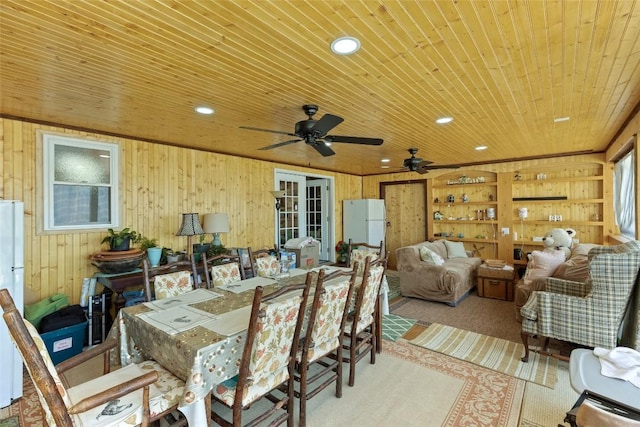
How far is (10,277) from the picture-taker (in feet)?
7.42

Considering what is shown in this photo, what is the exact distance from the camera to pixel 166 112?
2.93 meters

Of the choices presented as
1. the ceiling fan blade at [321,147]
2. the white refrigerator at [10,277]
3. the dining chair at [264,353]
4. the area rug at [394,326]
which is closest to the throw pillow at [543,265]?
the area rug at [394,326]

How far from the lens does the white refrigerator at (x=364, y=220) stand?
22.5 ft

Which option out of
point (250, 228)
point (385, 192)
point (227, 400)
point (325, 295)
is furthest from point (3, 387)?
point (385, 192)

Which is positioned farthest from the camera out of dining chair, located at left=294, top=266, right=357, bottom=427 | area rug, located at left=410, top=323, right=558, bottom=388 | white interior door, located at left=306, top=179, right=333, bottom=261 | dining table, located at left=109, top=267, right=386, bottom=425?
white interior door, located at left=306, top=179, right=333, bottom=261

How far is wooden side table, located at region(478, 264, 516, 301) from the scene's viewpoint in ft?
15.5

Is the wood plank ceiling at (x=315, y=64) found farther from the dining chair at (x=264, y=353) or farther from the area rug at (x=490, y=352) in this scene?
the area rug at (x=490, y=352)

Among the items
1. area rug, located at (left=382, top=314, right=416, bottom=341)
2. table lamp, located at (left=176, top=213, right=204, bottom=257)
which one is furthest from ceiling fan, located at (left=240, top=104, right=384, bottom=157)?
area rug, located at (left=382, top=314, right=416, bottom=341)

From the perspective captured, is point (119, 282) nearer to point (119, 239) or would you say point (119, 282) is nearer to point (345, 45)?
point (119, 239)

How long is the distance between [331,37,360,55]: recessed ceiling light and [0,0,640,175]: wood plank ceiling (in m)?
0.04

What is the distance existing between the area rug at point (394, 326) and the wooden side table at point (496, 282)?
70.4 inches

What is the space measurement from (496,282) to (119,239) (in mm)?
5287

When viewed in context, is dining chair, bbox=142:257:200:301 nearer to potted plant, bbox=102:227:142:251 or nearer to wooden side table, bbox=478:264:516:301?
potted plant, bbox=102:227:142:251

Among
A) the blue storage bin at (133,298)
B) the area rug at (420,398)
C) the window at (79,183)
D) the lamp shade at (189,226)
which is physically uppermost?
the window at (79,183)
